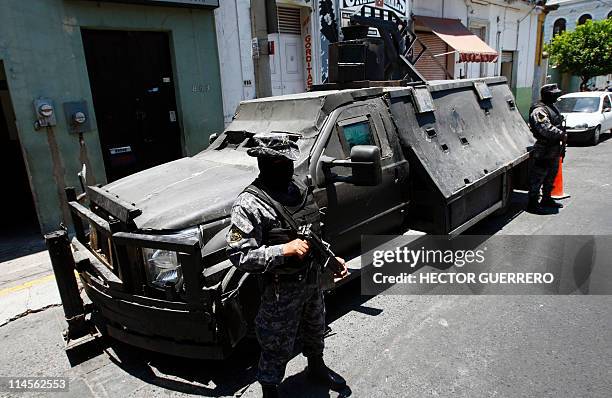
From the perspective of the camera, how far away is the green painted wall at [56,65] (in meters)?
6.47

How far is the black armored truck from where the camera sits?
118 inches

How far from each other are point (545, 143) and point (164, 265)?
6.08 meters

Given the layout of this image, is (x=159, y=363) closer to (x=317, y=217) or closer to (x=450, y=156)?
(x=317, y=217)

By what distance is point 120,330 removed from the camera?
130 inches

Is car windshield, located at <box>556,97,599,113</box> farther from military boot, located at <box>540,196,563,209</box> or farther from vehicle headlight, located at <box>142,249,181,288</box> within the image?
vehicle headlight, located at <box>142,249,181,288</box>

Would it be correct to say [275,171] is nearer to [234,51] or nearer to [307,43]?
[234,51]

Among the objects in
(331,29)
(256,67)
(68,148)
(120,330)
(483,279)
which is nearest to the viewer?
(120,330)

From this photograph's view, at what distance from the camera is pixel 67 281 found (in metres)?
3.51

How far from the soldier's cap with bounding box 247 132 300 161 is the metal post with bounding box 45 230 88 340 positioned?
2003 millimetres

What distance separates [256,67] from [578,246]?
265 inches

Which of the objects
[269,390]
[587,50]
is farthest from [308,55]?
[587,50]

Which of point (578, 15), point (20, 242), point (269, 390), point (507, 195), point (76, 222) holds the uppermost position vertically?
point (578, 15)

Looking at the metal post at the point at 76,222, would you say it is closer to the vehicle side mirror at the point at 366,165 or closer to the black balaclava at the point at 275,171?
the black balaclava at the point at 275,171

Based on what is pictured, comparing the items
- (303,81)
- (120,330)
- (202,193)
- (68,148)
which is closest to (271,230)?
(202,193)
